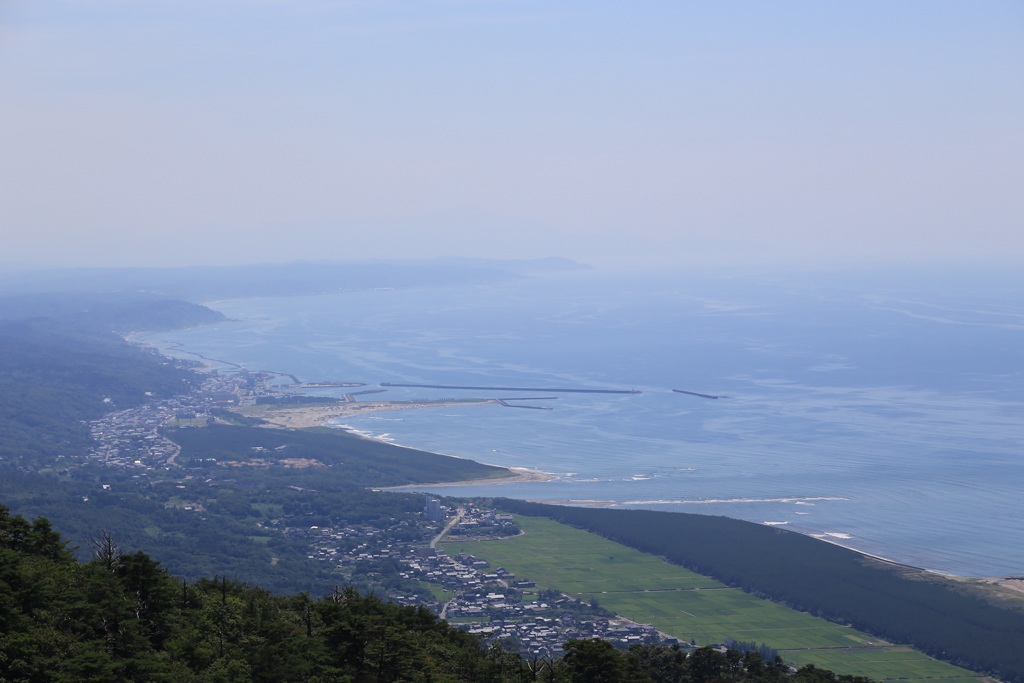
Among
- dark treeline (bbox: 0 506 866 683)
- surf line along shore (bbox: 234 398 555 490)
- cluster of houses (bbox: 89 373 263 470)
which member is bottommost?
cluster of houses (bbox: 89 373 263 470)

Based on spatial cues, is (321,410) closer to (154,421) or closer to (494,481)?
(154,421)

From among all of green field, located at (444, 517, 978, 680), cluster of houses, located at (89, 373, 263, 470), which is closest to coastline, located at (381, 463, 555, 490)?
green field, located at (444, 517, 978, 680)

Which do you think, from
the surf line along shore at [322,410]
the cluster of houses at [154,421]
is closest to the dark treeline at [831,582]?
the cluster of houses at [154,421]

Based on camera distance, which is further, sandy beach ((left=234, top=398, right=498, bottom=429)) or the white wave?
sandy beach ((left=234, top=398, right=498, bottom=429))

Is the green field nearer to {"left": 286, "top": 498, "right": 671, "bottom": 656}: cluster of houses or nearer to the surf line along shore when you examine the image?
{"left": 286, "top": 498, "right": 671, "bottom": 656}: cluster of houses

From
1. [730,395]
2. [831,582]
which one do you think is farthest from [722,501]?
[730,395]
